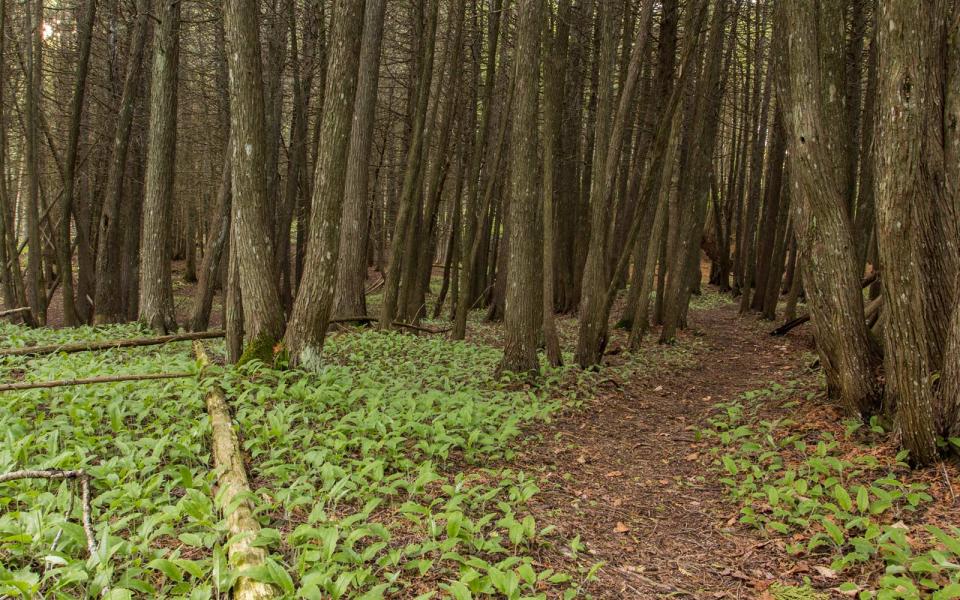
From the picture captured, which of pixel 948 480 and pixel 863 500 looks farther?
pixel 948 480

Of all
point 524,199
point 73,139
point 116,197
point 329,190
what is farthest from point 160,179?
point 524,199

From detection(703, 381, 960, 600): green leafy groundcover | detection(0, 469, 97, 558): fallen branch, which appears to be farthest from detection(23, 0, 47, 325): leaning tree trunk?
detection(703, 381, 960, 600): green leafy groundcover

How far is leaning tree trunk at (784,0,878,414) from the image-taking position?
5.13 m

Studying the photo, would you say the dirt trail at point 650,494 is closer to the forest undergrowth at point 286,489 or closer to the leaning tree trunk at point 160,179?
the forest undergrowth at point 286,489

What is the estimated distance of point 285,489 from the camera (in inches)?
137

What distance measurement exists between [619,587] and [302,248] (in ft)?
42.3

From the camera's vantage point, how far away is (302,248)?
14.6m

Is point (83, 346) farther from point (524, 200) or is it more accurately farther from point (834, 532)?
point (834, 532)

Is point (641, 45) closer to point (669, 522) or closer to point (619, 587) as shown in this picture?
point (669, 522)

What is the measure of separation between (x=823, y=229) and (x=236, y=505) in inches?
208

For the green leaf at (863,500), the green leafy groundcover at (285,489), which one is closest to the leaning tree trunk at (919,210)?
the green leaf at (863,500)

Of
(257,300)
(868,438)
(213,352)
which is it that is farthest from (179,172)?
(868,438)

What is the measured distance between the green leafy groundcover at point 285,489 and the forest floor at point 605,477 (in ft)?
0.08

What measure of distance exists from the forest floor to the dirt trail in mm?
18
